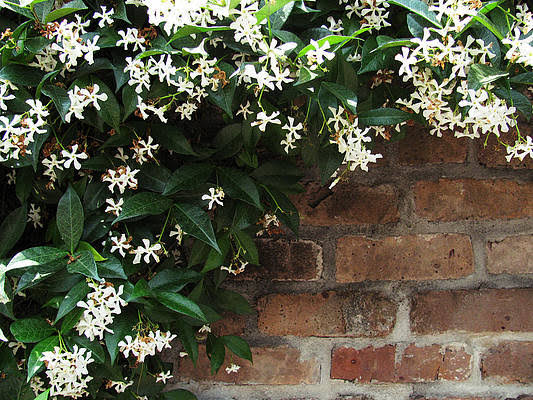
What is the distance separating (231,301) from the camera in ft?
3.18

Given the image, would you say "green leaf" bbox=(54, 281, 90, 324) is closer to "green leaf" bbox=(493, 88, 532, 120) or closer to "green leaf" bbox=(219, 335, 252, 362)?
"green leaf" bbox=(219, 335, 252, 362)

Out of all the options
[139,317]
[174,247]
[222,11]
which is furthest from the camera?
[174,247]

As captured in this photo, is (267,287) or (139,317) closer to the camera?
(139,317)

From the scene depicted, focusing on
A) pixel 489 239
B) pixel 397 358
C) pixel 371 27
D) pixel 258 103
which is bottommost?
pixel 397 358

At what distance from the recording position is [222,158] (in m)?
0.88

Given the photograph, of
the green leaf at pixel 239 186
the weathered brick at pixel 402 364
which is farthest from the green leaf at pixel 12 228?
the weathered brick at pixel 402 364

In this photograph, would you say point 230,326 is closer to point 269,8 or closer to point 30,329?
point 30,329

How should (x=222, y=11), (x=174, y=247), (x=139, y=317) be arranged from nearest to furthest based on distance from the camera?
(x=222, y=11) → (x=139, y=317) → (x=174, y=247)

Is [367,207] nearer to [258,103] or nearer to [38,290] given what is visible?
[258,103]

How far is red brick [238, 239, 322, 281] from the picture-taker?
1.02m

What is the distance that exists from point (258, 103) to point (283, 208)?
0.19 m

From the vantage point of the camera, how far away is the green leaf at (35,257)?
0.77 m

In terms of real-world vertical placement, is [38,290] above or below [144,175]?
below

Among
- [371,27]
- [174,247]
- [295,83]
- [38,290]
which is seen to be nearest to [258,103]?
[295,83]
